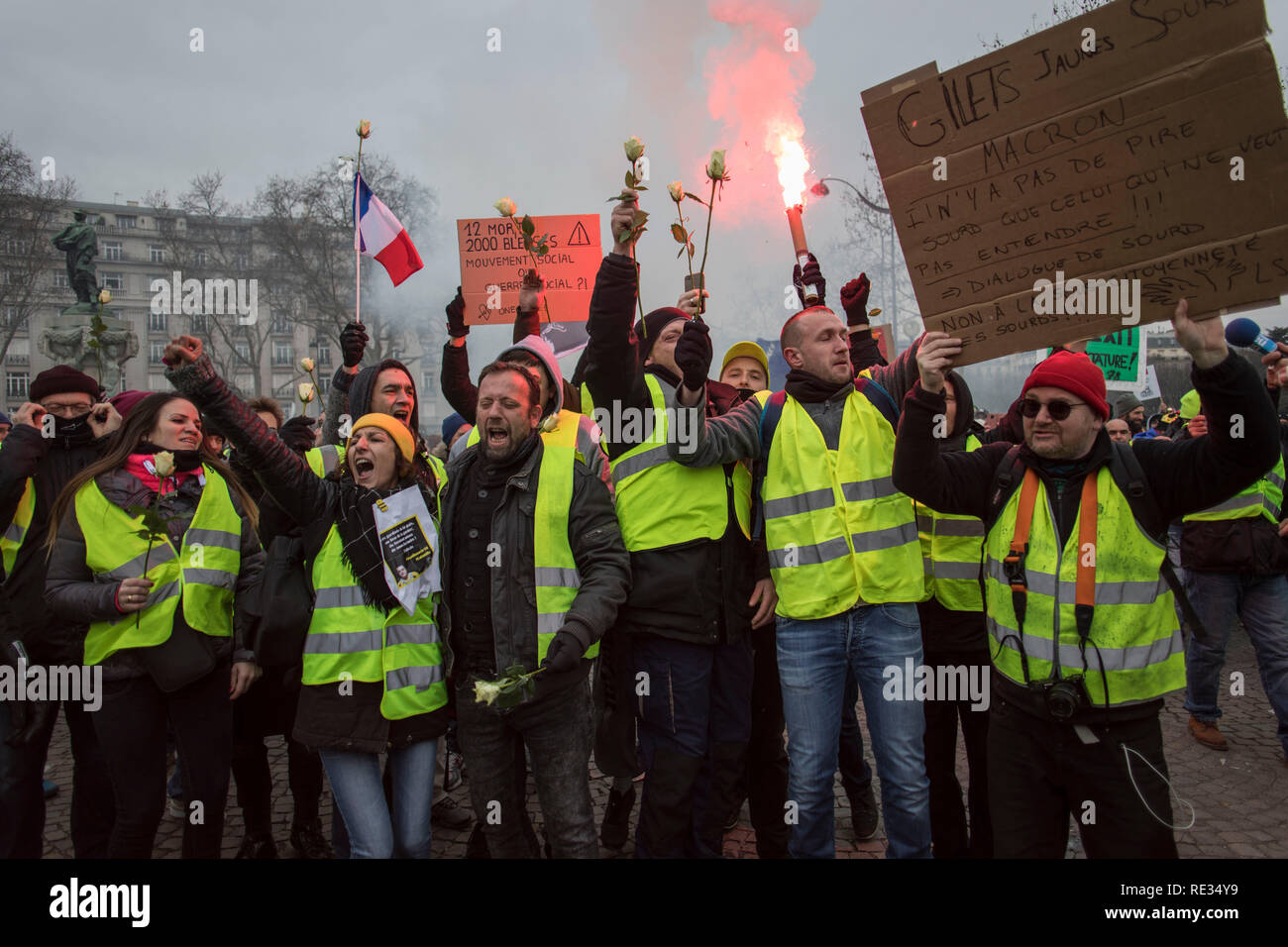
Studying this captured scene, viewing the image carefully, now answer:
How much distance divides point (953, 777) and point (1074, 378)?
80.7 inches

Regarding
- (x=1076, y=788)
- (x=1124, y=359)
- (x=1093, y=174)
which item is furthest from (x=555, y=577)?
(x=1124, y=359)

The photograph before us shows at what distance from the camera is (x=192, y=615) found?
3.36 m

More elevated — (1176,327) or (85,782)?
(1176,327)

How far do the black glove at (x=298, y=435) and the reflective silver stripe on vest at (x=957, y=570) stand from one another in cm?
352

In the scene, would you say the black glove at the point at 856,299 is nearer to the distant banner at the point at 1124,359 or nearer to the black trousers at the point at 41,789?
the black trousers at the point at 41,789

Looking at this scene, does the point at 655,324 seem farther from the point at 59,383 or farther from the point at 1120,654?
the point at 59,383

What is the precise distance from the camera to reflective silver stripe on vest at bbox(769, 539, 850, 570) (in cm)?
315

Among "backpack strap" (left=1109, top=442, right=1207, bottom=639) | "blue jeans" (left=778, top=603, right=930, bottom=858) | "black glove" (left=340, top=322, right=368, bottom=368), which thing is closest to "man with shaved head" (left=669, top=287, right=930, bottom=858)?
"blue jeans" (left=778, top=603, right=930, bottom=858)

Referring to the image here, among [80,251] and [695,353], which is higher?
[80,251]

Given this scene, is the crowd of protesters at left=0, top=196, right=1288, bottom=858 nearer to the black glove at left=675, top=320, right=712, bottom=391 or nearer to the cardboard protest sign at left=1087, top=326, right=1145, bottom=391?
the black glove at left=675, top=320, right=712, bottom=391

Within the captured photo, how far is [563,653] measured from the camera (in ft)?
9.17
